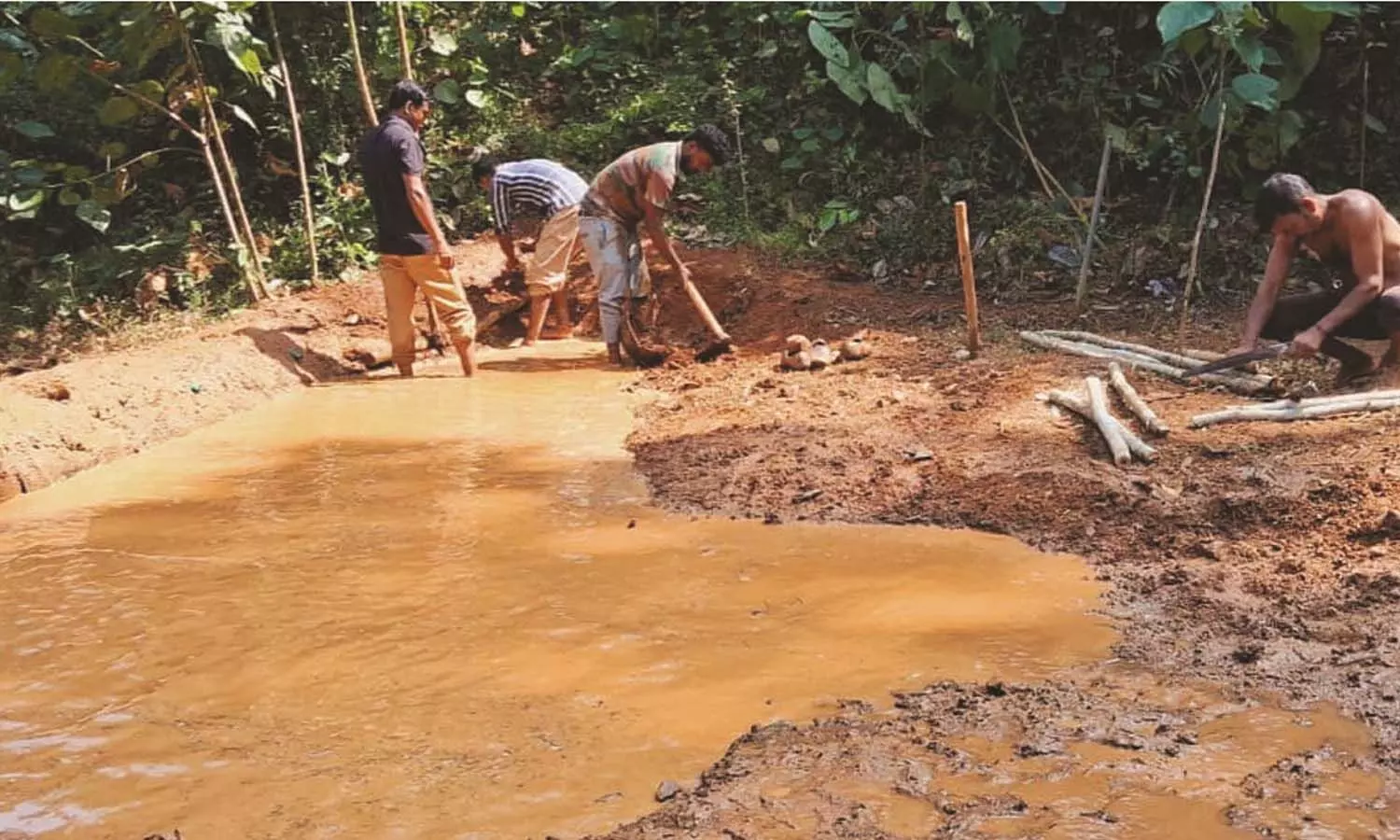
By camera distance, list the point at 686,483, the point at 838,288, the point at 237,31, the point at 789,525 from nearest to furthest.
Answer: the point at 789,525 < the point at 686,483 < the point at 237,31 < the point at 838,288

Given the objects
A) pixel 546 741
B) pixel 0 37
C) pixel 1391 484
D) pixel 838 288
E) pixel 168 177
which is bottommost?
pixel 546 741

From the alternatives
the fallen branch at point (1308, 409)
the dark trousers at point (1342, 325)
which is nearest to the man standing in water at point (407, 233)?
the fallen branch at point (1308, 409)

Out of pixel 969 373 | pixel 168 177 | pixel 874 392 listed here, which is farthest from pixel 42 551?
pixel 168 177

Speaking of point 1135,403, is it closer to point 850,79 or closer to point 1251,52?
point 1251,52

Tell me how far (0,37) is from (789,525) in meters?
6.44

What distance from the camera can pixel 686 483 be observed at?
473 centimetres

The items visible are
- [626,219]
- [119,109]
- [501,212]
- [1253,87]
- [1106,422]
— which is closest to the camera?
[1106,422]

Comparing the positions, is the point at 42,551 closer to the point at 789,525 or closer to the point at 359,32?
the point at 789,525

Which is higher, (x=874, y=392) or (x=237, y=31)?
(x=237, y=31)

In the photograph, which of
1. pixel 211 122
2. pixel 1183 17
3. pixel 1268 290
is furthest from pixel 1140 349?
pixel 211 122

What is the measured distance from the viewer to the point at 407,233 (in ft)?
21.9

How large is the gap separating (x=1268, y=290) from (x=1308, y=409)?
31.9 inches

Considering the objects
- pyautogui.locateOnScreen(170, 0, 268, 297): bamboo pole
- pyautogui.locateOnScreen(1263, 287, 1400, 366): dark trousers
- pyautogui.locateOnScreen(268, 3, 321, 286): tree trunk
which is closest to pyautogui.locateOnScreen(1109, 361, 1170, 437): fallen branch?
pyautogui.locateOnScreen(1263, 287, 1400, 366): dark trousers

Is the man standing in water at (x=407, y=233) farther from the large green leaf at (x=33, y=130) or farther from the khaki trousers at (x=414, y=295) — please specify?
the large green leaf at (x=33, y=130)
